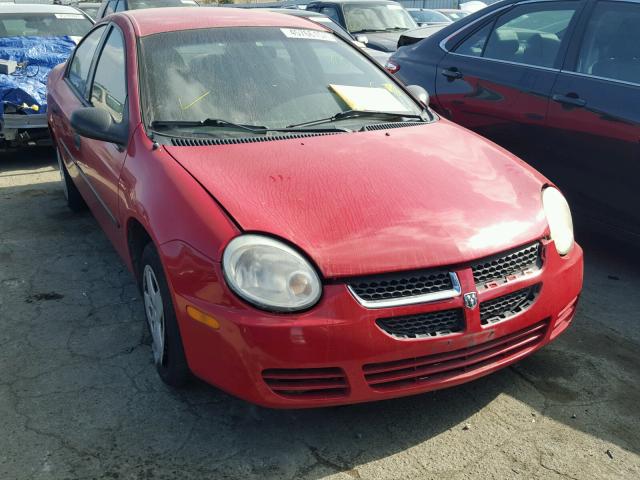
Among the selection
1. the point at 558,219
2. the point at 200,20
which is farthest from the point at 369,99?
the point at 558,219

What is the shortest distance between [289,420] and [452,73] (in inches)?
121

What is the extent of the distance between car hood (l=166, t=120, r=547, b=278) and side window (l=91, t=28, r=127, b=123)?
26.4 inches

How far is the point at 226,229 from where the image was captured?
2398 mm

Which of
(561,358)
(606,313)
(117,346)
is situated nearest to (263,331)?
(117,346)

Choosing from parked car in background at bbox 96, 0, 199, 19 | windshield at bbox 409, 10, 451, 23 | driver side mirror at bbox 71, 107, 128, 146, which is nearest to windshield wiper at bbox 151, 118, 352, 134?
driver side mirror at bbox 71, 107, 128, 146

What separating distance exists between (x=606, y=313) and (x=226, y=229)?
7.50 feet

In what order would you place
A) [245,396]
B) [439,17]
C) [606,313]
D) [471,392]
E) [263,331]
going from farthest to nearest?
1. [439,17]
2. [606,313]
3. [471,392]
4. [245,396]
5. [263,331]

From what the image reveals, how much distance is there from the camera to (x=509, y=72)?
449cm

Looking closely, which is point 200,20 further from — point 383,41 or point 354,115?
point 383,41

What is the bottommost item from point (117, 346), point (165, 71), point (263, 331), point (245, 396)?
point (117, 346)

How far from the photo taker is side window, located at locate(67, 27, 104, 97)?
4.34 meters

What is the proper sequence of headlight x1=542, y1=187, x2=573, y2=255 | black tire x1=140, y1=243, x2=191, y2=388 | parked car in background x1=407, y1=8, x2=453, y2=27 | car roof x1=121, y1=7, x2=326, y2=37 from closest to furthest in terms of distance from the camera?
black tire x1=140, y1=243, x2=191, y2=388 → headlight x1=542, y1=187, x2=573, y2=255 → car roof x1=121, y1=7, x2=326, y2=37 → parked car in background x1=407, y1=8, x2=453, y2=27

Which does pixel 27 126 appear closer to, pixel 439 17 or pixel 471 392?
pixel 471 392

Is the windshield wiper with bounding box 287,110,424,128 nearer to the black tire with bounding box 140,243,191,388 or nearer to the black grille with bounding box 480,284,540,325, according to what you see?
the black tire with bounding box 140,243,191,388
